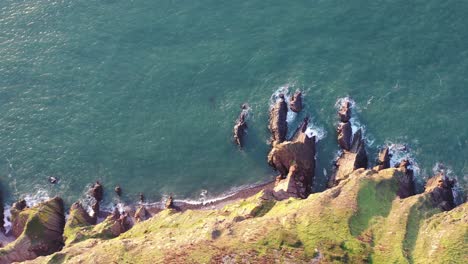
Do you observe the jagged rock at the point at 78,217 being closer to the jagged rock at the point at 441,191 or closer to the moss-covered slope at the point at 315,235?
the moss-covered slope at the point at 315,235

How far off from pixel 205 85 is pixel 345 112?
28009 millimetres

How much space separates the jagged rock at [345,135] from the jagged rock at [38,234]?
5064 centimetres

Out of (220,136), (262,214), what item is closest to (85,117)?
(220,136)

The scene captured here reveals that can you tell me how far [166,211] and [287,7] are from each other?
50109mm

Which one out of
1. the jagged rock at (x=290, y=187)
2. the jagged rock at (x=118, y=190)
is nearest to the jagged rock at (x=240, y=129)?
the jagged rock at (x=290, y=187)

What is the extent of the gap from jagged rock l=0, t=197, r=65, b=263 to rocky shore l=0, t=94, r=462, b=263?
6.3 inches

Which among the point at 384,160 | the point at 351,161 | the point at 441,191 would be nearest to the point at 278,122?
the point at 351,161

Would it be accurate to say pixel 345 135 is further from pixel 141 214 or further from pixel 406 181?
pixel 141 214

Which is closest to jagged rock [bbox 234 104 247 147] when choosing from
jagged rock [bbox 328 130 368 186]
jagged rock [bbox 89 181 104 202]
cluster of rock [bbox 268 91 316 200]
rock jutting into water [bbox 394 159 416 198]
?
cluster of rock [bbox 268 91 316 200]

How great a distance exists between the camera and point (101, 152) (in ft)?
312

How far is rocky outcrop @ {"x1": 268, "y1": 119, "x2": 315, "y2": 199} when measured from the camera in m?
83.6

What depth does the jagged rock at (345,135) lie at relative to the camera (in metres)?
86.7

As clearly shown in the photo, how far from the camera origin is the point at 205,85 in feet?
324

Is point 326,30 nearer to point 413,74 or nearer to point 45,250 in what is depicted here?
point 413,74
